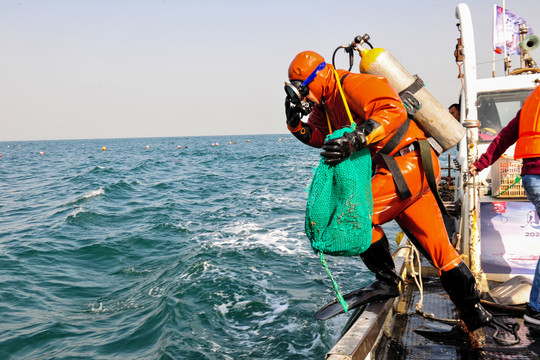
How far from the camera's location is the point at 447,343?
344 centimetres

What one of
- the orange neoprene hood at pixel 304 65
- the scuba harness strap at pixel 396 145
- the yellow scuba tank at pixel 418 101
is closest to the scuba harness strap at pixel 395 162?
the scuba harness strap at pixel 396 145

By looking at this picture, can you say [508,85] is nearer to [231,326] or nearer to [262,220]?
[231,326]

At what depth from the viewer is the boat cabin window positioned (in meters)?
6.38

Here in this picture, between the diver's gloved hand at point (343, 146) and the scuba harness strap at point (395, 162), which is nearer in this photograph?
the diver's gloved hand at point (343, 146)

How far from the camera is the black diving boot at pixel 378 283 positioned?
11.2 ft

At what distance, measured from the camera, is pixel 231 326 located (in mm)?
6258

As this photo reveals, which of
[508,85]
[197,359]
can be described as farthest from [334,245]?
[508,85]

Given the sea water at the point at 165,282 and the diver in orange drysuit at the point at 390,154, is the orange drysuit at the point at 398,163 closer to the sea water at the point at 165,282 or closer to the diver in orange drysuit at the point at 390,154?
the diver in orange drysuit at the point at 390,154

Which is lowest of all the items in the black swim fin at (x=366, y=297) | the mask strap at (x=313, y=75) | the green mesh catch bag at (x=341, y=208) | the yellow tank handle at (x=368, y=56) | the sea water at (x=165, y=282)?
the sea water at (x=165, y=282)

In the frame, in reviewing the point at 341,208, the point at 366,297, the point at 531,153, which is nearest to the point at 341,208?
the point at 341,208

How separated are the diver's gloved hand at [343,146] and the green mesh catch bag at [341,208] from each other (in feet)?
0.52

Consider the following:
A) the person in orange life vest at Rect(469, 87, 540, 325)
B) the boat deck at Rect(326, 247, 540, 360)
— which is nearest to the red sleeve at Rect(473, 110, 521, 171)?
the person in orange life vest at Rect(469, 87, 540, 325)

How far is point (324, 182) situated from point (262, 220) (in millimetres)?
10947

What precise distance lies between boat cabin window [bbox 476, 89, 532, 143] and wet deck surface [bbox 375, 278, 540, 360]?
3.73 meters
